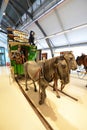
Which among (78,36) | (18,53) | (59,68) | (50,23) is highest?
(50,23)

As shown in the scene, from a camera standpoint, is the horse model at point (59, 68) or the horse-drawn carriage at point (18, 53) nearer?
the horse model at point (59, 68)

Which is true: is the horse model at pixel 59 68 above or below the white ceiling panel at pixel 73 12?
below

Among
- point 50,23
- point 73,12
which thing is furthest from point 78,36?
point 50,23

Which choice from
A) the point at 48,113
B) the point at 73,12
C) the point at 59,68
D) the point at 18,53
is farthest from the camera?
the point at 73,12

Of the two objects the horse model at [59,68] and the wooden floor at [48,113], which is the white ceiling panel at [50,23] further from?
the horse model at [59,68]

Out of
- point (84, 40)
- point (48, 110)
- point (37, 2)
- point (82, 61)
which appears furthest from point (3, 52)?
point (48, 110)

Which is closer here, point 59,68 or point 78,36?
point 59,68

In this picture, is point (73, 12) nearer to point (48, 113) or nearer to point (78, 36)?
point (78, 36)

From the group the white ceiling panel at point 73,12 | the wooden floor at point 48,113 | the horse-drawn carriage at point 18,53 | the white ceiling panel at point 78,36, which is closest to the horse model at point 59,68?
the wooden floor at point 48,113

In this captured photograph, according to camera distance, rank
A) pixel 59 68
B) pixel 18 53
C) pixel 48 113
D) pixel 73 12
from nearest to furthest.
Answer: pixel 59 68
pixel 48 113
pixel 18 53
pixel 73 12

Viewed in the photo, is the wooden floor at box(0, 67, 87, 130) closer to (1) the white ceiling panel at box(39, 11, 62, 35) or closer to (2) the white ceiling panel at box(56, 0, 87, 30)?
(2) the white ceiling panel at box(56, 0, 87, 30)

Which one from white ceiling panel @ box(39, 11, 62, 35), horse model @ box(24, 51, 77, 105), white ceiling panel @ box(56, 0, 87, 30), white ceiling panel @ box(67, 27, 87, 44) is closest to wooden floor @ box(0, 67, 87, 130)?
horse model @ box(24, 51, 77, 105)

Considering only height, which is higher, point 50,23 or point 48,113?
point 50,23

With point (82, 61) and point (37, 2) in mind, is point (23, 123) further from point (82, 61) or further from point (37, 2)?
point (37, 2)
